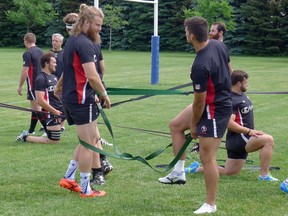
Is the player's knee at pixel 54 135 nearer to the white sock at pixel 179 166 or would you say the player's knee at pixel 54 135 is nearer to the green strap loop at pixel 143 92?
the green strap loop at pixel 143 92

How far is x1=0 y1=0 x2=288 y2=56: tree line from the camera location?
5334cm

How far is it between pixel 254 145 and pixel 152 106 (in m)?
8.66

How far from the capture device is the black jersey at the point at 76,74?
6.75m

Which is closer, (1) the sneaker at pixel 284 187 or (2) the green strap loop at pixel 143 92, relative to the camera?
(1) the sneaker at pixel 284 187

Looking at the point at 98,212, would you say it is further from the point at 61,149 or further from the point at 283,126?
the point at 283,126

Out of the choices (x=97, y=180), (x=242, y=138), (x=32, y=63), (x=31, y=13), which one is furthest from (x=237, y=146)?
(x=31, y=13)

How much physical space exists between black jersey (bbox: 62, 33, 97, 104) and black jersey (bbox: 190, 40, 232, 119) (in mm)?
1351

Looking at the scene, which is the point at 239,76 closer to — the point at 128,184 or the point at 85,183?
the point at 128,184

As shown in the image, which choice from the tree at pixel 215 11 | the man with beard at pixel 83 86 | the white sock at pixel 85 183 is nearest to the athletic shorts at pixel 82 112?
the man with beard at pixel 83 86

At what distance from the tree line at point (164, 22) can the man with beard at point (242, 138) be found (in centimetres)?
4324

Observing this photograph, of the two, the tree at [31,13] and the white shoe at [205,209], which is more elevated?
the white shoe at [205,209]

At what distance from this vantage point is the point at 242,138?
26.1 ft

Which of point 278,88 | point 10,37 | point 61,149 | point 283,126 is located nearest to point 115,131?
point 61,149

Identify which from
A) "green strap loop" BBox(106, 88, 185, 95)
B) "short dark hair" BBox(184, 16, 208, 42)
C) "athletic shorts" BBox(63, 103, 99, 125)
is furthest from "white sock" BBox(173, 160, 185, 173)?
"short dark hair" BBox(184, 16, 208, 42)
